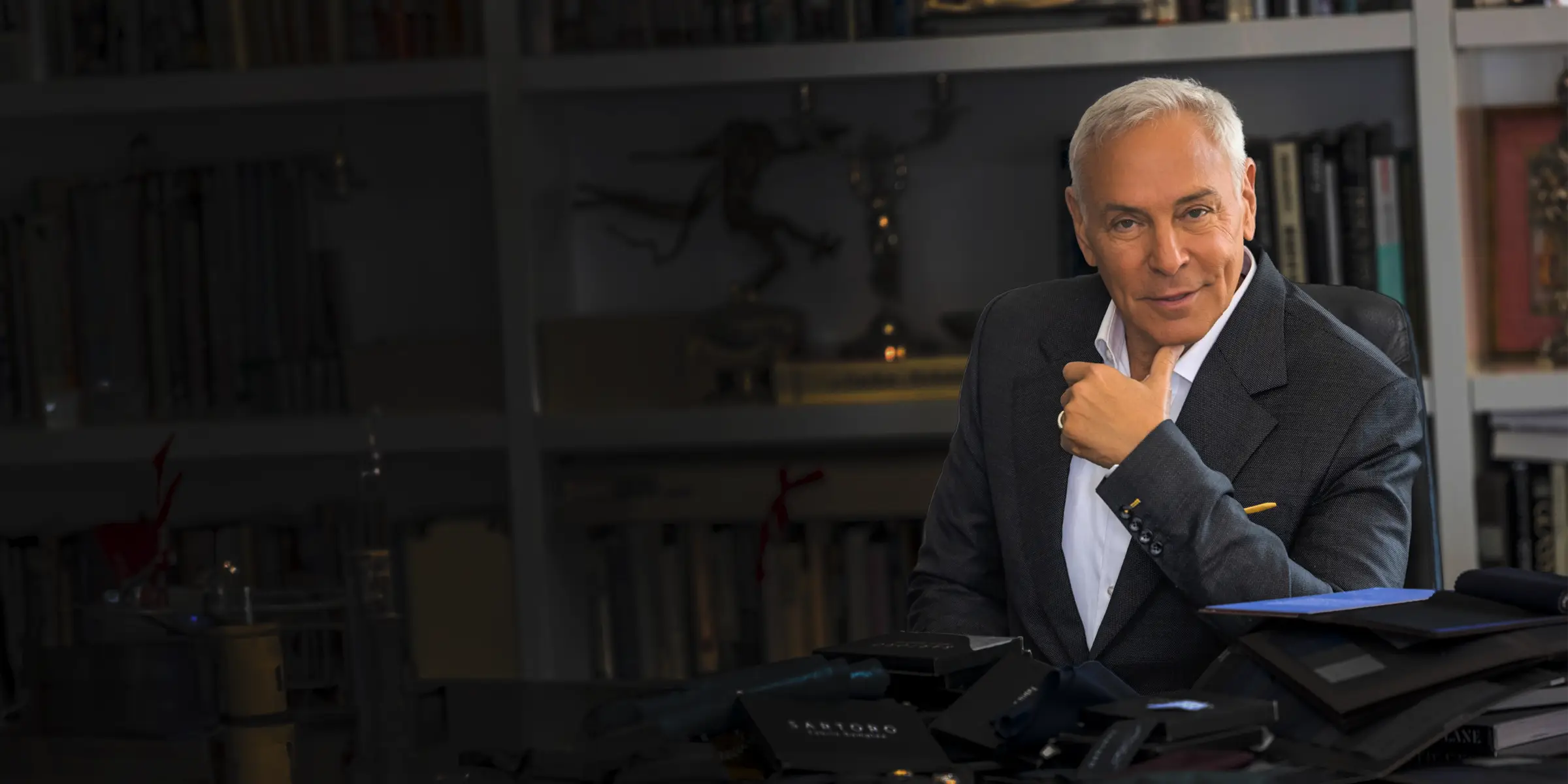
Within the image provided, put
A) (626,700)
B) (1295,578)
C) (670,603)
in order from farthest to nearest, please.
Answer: (670,603) < (1295,578) < (626,700)

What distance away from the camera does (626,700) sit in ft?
3.51

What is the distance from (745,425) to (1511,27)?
1272 mm

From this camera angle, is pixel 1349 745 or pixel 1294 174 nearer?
pixel 1349 745

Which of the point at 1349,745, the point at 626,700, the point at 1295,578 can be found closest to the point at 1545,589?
the point at 1349,745

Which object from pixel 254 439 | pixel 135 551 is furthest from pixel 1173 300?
pixel 254 439

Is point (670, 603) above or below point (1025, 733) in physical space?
below

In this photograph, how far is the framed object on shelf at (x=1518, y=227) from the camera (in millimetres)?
2230

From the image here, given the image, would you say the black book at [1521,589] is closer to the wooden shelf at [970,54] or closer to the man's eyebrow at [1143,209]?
the man's eyebrow at [1143,209]

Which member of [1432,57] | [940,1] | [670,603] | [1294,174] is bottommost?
[670,603]

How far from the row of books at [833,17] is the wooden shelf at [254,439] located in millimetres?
631

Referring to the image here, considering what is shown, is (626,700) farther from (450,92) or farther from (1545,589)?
(450,92)

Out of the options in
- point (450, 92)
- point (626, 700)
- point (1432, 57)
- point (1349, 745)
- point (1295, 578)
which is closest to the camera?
point (1349, 745)

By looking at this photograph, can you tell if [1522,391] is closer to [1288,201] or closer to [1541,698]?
[1288,201]

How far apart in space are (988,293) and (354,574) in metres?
1.62
